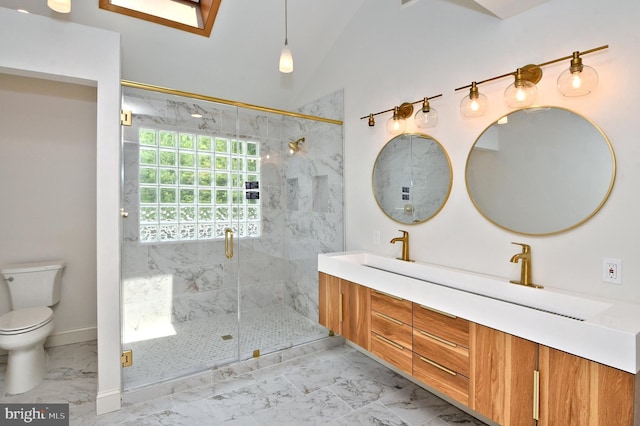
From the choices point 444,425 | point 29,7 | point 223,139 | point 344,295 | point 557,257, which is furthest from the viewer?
point 223,139

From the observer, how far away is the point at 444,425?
2021mm

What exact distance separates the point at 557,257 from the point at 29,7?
378 centimetres

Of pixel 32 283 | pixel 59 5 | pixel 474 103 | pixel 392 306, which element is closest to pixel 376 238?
pixel 392 306

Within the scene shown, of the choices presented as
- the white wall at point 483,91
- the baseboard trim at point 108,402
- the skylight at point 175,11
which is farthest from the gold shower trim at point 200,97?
the baseboard trim at point 108,402

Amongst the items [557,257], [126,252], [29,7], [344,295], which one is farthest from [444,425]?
[29,7]

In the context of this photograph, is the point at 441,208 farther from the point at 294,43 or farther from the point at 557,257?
the point at 294,43

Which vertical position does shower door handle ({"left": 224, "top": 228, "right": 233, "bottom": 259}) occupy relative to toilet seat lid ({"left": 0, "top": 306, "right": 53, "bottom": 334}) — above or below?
above

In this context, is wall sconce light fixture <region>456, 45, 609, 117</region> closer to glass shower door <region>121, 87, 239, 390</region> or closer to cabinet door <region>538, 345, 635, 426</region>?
cabinet door <region>538, 345, 635, 426</region>

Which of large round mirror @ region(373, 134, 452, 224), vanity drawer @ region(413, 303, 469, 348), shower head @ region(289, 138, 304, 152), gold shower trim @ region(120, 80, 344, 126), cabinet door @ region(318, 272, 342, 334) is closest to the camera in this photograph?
vanity drawer @ region(413, 303, 469, 348)

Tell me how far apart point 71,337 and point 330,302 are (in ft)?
8.34

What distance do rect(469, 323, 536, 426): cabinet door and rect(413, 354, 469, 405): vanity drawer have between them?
0.05 m

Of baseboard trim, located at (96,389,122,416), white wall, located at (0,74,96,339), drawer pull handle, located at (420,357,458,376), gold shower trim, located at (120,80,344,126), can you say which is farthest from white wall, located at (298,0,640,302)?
white wall, located at (0,74,96,339)

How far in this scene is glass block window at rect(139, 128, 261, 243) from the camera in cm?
272

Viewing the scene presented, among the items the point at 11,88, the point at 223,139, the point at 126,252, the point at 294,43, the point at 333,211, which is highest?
the point at 294,43
